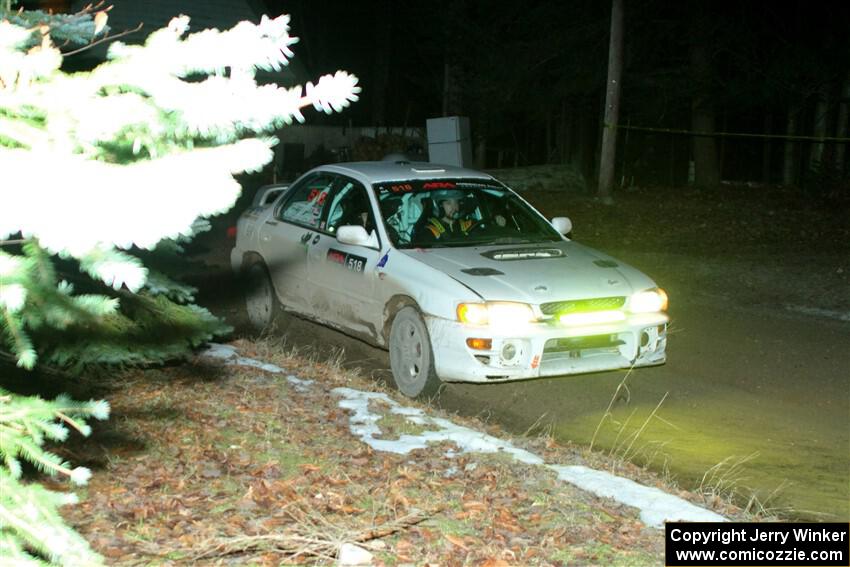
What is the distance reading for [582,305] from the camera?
7750 millimetres

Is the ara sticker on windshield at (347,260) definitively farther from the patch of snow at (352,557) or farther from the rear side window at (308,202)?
the patch of snow at (352,557)

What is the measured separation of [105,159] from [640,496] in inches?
140

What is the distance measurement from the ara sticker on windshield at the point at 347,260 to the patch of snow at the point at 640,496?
3.19m

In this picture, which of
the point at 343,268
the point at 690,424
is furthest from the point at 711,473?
the point at 343,268

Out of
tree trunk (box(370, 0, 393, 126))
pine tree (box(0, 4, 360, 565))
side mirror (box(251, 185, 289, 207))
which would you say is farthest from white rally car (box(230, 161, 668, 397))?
tree trunk (box(370, 0, 393, 126))

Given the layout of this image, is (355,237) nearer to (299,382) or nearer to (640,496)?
(299,382)

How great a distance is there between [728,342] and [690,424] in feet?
9.64

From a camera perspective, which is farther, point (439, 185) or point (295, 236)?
point (295, 236)

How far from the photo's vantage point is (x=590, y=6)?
25.7 m

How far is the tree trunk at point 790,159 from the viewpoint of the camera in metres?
25.6

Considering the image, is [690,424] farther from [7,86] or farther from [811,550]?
[7,86]

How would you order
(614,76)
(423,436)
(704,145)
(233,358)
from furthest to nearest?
(704,145) → (614,76) → (233,358) → (423,436)

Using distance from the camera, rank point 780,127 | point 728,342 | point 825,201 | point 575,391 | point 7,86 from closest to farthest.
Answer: point 7,86 → point 575,391 → point 728,342 → point 825,201 → point 780,127

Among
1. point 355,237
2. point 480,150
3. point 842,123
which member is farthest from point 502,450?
point 480,150
